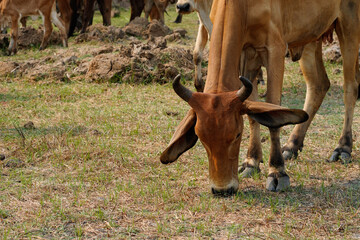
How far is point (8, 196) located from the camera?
457cm

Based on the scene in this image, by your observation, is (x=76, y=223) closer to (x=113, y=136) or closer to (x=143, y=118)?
(x=113, y=136)

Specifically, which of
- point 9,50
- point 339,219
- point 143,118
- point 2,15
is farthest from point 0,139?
point 2,15

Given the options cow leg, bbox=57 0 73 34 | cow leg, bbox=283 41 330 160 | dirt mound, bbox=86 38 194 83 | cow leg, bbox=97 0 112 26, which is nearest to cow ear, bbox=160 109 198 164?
cow leg, bbox=283 41 330 160

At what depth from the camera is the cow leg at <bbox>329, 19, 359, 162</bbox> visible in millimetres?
5457

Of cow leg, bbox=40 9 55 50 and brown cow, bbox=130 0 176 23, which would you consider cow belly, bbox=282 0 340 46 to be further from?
brown cow, bbox=130 0 176 23

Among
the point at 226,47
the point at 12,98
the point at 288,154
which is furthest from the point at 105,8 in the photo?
the point at 226,47

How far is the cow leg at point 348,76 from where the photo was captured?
546 centimetres

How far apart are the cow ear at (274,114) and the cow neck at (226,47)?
0.82 ft

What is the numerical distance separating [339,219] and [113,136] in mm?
2941

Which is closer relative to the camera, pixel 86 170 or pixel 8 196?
pixel 8 196

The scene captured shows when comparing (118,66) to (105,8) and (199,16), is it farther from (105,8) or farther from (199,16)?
(105,8)

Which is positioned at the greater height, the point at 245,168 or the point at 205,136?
the point at 205,136

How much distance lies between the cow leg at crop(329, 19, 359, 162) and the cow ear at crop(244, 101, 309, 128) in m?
1.45

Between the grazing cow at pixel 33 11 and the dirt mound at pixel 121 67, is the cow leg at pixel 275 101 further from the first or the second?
the grazing cow at pixel 33 11
